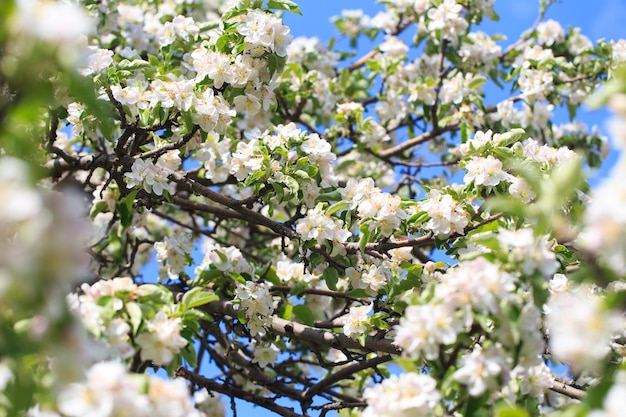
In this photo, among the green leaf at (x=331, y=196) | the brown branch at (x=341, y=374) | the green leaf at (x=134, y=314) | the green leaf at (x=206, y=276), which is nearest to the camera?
the green leaf at (x=134, y=314)

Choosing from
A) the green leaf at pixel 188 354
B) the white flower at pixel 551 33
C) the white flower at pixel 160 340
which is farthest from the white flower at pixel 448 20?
the white flower at pixel 160 340

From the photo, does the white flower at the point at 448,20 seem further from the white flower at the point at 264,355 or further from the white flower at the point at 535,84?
the white flower at the point at 264,355

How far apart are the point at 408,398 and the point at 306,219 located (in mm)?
1071

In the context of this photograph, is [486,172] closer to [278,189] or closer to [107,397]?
[278,189]

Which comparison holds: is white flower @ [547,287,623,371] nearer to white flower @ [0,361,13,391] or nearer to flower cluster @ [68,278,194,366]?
flower cluster @ [68,278,194,366]

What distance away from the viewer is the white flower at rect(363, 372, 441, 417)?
58.4 inches

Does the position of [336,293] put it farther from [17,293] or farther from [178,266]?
[17,293]

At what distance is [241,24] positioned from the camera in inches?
103

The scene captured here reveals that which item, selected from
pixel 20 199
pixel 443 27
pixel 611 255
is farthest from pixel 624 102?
pixel 443 27

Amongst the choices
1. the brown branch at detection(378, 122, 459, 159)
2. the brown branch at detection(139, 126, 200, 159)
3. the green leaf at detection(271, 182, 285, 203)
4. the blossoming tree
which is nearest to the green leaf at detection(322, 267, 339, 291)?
the blossoming tree

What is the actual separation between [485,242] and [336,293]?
1203mm

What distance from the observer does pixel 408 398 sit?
149cm

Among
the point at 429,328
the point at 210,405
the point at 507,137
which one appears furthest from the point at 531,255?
the point at 210,405

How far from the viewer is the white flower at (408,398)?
148cm
